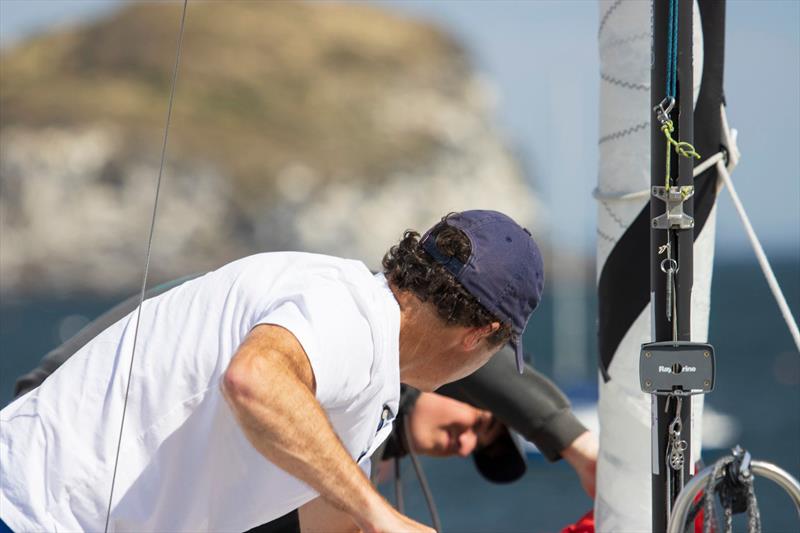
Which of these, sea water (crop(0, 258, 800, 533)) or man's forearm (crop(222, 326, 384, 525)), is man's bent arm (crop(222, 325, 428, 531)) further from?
sea water (crop(0, 258, 800, 533))

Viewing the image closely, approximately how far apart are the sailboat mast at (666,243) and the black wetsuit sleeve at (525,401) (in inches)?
44.2

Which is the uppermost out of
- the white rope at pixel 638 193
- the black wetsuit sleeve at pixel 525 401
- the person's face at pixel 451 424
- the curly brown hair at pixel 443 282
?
the white rope at pixel 638 193

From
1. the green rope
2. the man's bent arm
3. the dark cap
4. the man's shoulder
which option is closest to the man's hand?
the dark cap

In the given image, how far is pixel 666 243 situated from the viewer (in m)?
2.21

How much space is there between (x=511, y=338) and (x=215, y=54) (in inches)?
3559

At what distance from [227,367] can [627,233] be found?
3.84ft

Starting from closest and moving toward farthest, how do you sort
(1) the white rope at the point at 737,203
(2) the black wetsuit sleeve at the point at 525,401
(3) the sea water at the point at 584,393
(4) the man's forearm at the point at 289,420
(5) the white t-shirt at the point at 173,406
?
(4) the man's forearm at the point at 289,420 → (5) the white t-shirt at the point at 173,406 → (1) the white rope at the point at 737,203 → (2) the black wetsuit sleeve at the point at 525,401 → (3) the sea water at the point at 584,393

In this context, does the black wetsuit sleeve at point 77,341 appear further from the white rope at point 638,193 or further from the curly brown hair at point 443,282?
the curly brown hair at point 443,282

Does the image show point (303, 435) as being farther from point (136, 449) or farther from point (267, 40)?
point (267, 40)

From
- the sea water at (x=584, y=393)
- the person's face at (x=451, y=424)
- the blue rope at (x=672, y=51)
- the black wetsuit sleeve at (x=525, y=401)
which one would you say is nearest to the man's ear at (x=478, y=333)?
the blue rope at (x=672, y=51)

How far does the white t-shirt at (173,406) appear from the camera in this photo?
1930 millimetres

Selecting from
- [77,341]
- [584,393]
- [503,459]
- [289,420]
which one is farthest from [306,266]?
[584,393]

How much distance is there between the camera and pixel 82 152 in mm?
75875

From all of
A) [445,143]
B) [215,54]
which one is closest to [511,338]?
[445,143]
